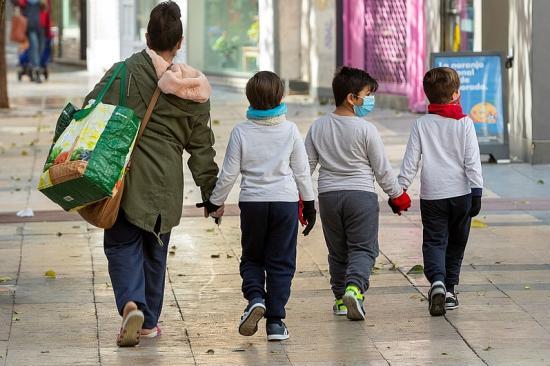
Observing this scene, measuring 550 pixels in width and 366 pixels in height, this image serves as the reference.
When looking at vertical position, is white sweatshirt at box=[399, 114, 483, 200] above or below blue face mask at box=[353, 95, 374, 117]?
below

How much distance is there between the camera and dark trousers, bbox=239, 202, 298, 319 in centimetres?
665

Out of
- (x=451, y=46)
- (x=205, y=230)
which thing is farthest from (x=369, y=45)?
(x=205, y=230)

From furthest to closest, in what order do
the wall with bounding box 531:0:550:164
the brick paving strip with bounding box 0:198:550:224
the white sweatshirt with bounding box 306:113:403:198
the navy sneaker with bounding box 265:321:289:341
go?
the wall with bounding box 531:0:550:164 → the brick paving strip with bounding box 0:198:550:224 → the white sweatshirt with bounding box 306:113:403:198 → the navy sneaker with bounding box 265:321:289:341

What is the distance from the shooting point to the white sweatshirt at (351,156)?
23.0 ft

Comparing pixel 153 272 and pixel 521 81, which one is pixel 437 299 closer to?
pixel 153 272

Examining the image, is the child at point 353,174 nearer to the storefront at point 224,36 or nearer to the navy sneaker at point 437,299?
the navy sneaker at point 437,299

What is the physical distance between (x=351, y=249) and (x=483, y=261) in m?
1.95

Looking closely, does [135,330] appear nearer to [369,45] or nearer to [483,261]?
[483,261]

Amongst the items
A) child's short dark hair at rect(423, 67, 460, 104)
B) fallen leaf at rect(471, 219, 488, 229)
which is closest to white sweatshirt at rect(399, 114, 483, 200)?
child's short dark hair at rect(423, 67, 460, 104)

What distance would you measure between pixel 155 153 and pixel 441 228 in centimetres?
178

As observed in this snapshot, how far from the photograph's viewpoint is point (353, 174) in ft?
23.1

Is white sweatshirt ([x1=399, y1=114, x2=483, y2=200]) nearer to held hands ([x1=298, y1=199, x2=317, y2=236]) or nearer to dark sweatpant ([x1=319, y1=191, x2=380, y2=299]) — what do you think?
dark sweatpant ([x1=319, y1=191, x2=380, y2=299])

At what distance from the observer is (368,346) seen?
260 inches

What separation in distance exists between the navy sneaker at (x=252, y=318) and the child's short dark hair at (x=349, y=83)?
121 centimetres
